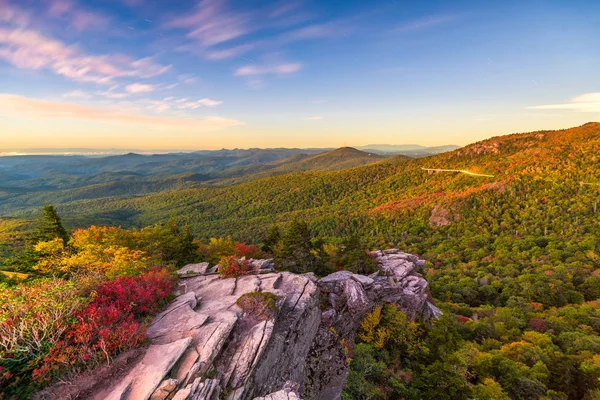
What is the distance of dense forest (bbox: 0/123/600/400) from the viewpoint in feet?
120

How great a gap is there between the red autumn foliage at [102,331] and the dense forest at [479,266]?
2247 cm

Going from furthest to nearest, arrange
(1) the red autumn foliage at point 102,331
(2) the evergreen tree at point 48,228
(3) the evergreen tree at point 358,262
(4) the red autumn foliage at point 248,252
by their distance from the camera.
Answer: (4) the red autumn foliage at point 248,252 < (3) the evergreen tree at point 358,262 < (2) the evergreen tree at point 48,228 < (1) the red autumn foliage at point 102,331

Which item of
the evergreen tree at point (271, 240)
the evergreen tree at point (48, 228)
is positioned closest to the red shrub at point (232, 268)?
the evergreen tree at point (271, 240)

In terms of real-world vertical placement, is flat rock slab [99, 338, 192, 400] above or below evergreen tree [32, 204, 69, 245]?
below

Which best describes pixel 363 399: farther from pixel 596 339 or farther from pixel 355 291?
pixel 596 339

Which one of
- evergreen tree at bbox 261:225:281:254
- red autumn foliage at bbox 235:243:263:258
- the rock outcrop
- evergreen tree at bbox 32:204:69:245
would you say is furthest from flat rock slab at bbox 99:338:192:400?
evergreen tree at bbox 261:225:281:254

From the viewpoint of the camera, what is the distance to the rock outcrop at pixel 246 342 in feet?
53.1

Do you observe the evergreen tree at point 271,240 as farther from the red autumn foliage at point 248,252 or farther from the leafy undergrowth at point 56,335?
the leafy undergrowth at point 56,335

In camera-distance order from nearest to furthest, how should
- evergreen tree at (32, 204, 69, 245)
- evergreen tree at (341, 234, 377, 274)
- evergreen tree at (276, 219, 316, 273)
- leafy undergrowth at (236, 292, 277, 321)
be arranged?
leafy undergrowth at (236, 292, 277, 321) → evergreen tree at (32, 204, 69, 245) → evergreen tree at (276, 219, 316, 273) → evergreen tree at (341, 234, 377, 274)

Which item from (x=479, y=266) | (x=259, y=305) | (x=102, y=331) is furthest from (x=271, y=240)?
(x=479, y=266)

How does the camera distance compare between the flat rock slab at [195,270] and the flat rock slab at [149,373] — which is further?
the flat rock slab at [195,270]

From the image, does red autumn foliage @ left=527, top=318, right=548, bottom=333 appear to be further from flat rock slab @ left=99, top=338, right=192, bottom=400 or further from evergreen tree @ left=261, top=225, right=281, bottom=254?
flat rock slab @ left=99, top=338, right=192, bottom=400

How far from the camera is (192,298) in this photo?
86.4 feet

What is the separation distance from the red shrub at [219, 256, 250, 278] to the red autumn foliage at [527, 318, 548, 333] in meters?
68.7
